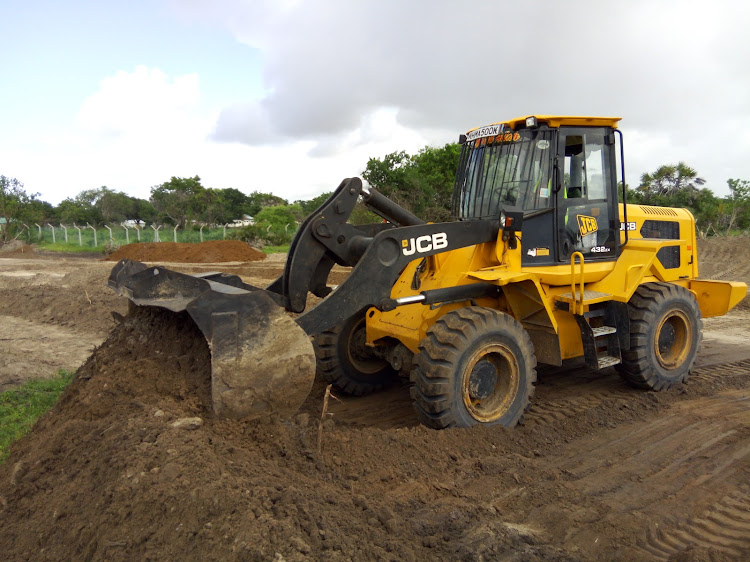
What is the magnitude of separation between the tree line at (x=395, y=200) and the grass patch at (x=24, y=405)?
596 cm

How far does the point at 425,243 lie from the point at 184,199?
134 ft

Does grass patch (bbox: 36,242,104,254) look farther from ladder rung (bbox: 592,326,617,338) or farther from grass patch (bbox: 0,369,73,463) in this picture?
ladder rung (bbox: 592,326,617,338)

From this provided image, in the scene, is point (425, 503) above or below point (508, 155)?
below

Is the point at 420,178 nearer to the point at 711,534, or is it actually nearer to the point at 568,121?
the point at 568,121

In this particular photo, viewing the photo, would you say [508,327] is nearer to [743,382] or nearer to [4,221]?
[743,382]

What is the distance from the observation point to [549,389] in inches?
266

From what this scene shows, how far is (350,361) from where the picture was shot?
6.40 m

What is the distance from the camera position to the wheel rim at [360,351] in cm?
640

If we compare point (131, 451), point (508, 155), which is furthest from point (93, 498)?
point (508, 155)

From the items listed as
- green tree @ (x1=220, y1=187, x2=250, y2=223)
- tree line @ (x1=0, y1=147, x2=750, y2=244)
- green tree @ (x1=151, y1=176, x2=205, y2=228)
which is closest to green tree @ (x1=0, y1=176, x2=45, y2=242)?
tree line @ (x1=0, y1=147, x2=750, y2=244)

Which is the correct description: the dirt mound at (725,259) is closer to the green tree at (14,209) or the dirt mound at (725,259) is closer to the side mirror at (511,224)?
the side mirror at (511,224)

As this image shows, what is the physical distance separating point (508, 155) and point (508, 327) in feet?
6.36

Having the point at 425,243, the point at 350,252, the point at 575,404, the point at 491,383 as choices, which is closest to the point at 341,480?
the point at 491,383

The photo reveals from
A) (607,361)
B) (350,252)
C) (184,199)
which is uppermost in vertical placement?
(184,199)
